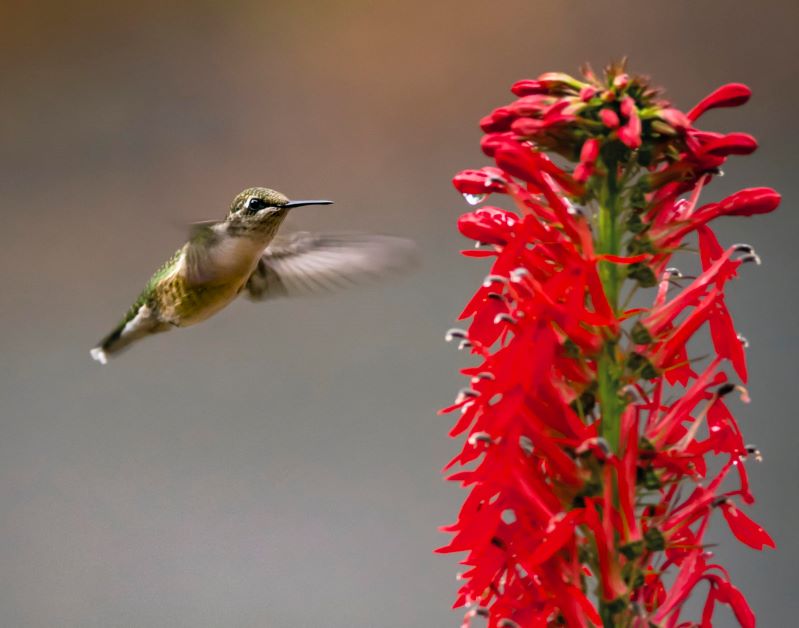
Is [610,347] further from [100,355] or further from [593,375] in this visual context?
[100,355]

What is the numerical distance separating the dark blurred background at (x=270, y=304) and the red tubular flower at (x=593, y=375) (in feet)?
4.85

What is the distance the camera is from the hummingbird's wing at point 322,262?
56.3 inches

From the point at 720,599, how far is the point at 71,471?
1.97m

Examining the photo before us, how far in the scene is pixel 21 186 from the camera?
2670 millimetres

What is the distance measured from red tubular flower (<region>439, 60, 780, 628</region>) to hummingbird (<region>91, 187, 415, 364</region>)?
48 centimetres

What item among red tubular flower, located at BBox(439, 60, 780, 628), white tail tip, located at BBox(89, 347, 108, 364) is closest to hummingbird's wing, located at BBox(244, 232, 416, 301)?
white tail tip, located at BBox(89, 347, 108, 364)

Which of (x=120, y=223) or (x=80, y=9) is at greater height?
(x=80, y=9)

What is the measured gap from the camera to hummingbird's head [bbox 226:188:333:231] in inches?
56.8

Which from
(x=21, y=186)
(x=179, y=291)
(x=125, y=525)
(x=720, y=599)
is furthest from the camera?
(x=21, y=186)

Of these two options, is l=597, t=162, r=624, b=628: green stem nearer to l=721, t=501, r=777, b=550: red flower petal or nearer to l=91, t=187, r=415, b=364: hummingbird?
l=721, t=501, r=777, b=550: red flower petal

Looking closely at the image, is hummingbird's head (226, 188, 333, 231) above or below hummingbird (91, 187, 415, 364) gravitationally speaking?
above

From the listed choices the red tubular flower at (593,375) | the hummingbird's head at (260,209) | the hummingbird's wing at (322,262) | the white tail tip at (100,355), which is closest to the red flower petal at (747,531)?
the red tubular flower at (593,375)

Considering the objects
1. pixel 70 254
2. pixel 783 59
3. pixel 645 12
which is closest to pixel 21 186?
pixel 70 254

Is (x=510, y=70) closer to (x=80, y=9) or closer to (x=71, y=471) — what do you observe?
(x=80, y=9)
